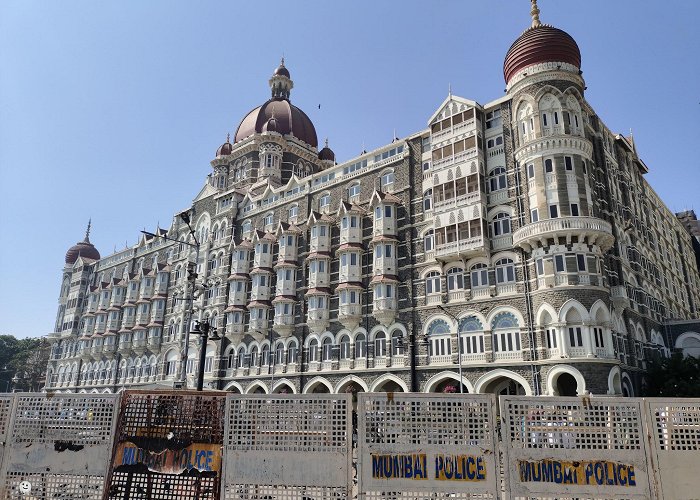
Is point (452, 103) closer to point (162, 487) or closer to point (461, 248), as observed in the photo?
point (461, 248)

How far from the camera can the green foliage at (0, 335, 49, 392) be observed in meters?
88.1

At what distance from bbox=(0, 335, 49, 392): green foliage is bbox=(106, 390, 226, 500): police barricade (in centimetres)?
9489

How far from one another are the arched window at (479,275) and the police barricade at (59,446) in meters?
27.2

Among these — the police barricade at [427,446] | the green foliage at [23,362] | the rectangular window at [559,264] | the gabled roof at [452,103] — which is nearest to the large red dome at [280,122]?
Result: the gabled roof at [452,103]

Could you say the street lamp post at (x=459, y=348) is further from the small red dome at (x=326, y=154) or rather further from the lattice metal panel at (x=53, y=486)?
the small red dome at (x=326, y=154)

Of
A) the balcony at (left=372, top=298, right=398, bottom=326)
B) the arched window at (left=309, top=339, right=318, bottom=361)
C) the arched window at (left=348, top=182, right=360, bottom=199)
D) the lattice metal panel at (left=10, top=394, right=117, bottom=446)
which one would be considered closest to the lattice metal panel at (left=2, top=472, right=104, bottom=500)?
the lattice metal panel at (left=10, top=394, right=117, bottom=446)

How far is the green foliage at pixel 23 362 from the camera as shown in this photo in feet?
289

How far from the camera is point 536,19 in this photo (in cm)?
3403

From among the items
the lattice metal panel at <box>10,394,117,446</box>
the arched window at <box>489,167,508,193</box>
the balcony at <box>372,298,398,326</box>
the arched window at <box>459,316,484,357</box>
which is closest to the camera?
the lattice metal panel at <box>10,394,117,446</box>

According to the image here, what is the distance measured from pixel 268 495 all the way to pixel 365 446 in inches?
57.9

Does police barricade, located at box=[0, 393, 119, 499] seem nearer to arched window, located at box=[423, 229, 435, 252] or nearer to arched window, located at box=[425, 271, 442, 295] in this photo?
arched window, located at box=[425, 271, 442, 295]

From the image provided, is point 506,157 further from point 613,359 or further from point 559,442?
point 559,442

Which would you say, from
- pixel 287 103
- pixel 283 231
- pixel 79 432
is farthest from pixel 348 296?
pixel 287 103

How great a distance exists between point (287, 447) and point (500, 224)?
27.7 m
